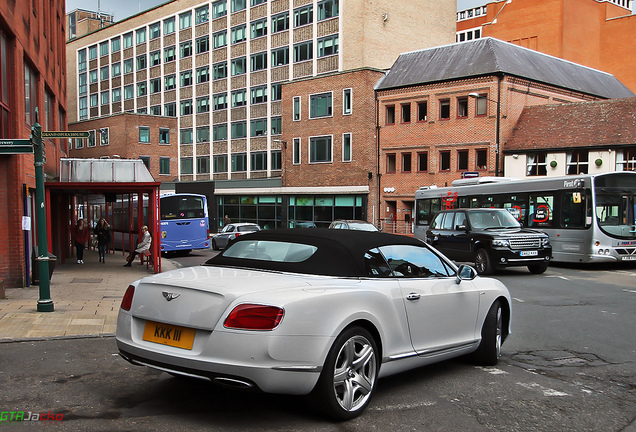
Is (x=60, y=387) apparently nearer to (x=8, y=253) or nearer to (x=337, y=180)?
(x=8, y=253)

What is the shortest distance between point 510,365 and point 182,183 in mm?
58119

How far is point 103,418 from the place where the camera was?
459 centimetres

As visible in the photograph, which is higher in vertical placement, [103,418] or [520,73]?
[520,73]

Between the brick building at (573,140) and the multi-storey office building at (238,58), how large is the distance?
13.5 meters

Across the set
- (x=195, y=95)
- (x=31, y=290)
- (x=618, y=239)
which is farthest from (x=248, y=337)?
(x=195, y=95)

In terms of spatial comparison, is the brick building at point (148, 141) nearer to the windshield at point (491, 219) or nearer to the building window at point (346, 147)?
the building window at point (346, 147)

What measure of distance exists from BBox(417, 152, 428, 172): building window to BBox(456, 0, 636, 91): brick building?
25.9 meters

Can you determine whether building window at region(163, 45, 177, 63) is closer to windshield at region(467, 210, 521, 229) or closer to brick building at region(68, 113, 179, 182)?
brick building at region(68, 113, 179, 182)

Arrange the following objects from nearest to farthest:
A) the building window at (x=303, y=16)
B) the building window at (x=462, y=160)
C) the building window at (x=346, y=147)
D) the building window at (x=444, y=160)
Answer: the building window at (x=462, y=160) → the building window at (x=444, y=160) → the building window at (x=346, y=147) → the building window at (x=303, y=16)

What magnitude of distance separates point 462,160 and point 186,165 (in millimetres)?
32438

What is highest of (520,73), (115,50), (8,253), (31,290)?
(115,50)

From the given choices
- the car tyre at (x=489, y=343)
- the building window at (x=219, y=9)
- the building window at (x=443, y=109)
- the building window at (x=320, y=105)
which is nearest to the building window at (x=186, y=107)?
the building window at (x=219, y=9)

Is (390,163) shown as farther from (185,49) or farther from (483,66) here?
(185,49)

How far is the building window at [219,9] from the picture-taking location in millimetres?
57525
